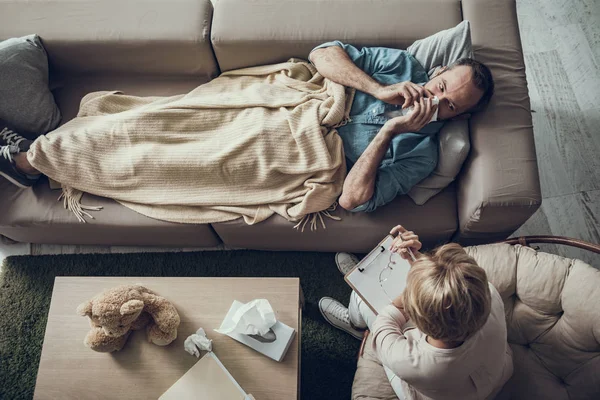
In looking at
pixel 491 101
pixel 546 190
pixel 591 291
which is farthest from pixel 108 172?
pixel 546 190

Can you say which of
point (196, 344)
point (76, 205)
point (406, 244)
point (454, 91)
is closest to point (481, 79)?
point (454, 91)

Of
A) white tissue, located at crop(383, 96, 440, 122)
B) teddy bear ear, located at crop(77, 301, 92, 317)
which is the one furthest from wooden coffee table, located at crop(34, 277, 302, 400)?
white tissue, located at crop(383, 96, 440, 122)

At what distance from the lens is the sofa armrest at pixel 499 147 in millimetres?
1388

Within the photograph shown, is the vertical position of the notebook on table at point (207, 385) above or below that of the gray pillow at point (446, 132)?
below

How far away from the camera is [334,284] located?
6.05ft

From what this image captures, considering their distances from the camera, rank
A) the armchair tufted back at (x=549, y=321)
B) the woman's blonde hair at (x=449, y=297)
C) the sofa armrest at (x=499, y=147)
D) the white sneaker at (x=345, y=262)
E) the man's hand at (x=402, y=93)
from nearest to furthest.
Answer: the woman's blonde hair at (x=449, y=297) < the armchair tufted back at (x=549, y=321) < the sofa armrest at (x=499, y=147) < the man's hand at (x=402, y=93) < the white sneaker at (x=345, y=262)

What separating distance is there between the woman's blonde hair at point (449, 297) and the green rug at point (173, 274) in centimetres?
85

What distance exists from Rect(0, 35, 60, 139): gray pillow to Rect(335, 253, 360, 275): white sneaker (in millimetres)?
1316

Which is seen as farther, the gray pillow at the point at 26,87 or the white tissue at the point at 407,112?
the gray pillow at the point at 26,87

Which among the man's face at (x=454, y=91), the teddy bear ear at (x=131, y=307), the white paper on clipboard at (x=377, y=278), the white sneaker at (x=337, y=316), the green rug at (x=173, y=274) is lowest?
the green rug at (x=173, y=274)

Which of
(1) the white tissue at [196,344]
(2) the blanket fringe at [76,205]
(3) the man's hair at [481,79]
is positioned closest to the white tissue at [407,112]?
(3) the man's hair at [481,79]

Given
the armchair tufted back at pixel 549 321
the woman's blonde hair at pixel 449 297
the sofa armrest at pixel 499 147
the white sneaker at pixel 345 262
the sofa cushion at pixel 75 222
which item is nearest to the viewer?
the woman's blonde hair at pixel 449 297

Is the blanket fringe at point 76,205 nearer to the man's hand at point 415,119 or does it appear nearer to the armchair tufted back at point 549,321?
the man's hand at point 415,119

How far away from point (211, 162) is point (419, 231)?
0.80m
